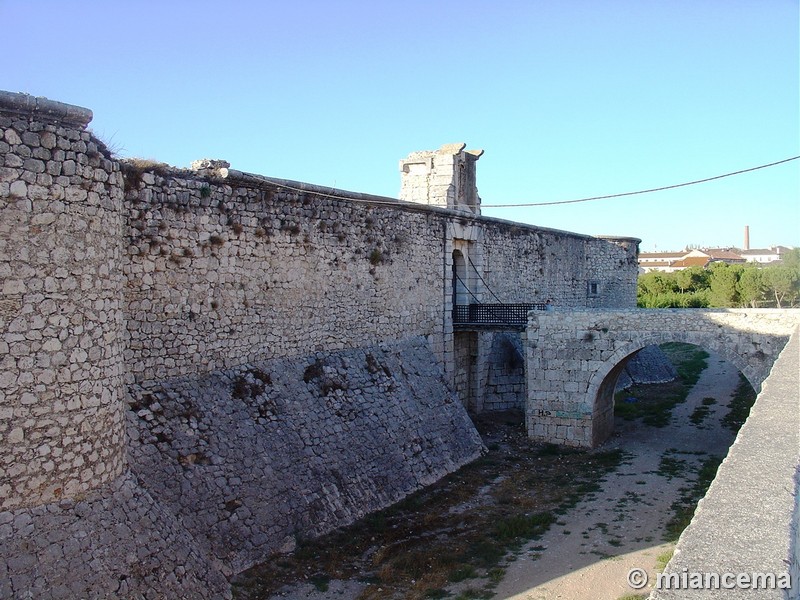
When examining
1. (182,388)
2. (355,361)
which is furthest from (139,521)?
(355,361)

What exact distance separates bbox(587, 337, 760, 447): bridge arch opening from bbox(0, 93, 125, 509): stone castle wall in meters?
11.7

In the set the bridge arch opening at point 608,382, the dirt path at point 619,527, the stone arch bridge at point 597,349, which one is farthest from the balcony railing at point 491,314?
the dirt path at point 619,527

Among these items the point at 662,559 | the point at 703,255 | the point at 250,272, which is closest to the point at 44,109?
the point at 250,272

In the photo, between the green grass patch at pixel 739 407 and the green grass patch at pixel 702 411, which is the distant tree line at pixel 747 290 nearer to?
the green grass patch at pixel 739 407

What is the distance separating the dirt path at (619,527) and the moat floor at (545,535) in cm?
2

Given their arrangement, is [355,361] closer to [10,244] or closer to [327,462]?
[327,462]

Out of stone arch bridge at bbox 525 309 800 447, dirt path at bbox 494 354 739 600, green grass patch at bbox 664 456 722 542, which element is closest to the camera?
dirt path at bbox 494 354 739 600

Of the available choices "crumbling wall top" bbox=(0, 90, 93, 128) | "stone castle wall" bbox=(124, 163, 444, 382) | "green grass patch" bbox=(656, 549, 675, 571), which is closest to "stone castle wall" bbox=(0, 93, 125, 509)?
"crumbling wall top" bbox=(0, 90, 93, 128)

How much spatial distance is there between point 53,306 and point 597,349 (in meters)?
12.5

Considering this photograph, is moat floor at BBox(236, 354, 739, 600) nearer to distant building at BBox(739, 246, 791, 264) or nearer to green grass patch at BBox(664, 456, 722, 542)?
green grass patch at BBox(664, 456, 722, 542)

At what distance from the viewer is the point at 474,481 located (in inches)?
539

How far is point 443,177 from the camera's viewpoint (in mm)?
19172

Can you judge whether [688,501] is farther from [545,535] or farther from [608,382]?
[608,382]

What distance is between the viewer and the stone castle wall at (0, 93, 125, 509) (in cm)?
640
